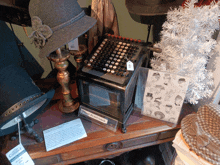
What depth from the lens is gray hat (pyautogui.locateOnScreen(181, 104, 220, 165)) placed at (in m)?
0.73

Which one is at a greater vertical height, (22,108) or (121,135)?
(22,108)

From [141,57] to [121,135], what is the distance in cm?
47

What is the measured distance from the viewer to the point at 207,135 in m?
0.74

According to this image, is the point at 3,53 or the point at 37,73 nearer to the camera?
the point at 3,53

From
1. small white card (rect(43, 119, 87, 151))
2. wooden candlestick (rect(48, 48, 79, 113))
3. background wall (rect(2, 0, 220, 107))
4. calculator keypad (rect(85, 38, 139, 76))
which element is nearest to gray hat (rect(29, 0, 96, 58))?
wooden candlestick (rect(48, 48, 79, 113))

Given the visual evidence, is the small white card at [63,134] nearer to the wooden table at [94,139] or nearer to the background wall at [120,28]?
the wooden table at [94,139]

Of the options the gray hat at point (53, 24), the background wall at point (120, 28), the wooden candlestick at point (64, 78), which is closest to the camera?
the gray hat at point (53, 24)

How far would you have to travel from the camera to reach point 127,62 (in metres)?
0.83

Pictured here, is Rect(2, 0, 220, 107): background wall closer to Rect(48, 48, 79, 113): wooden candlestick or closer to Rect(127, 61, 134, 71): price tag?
Rect(48, 48, 79, 113): wooden candlestick

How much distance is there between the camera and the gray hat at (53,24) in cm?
64

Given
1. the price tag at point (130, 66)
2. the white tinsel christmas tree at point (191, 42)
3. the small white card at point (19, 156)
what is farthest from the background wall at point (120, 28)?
the small white card at point (19, 156)

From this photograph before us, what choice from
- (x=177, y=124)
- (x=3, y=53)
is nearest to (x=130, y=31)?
(x=177, y=124)

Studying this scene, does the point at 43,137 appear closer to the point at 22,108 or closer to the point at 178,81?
the point at 22,108

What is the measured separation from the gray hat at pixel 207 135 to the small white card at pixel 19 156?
835mm
